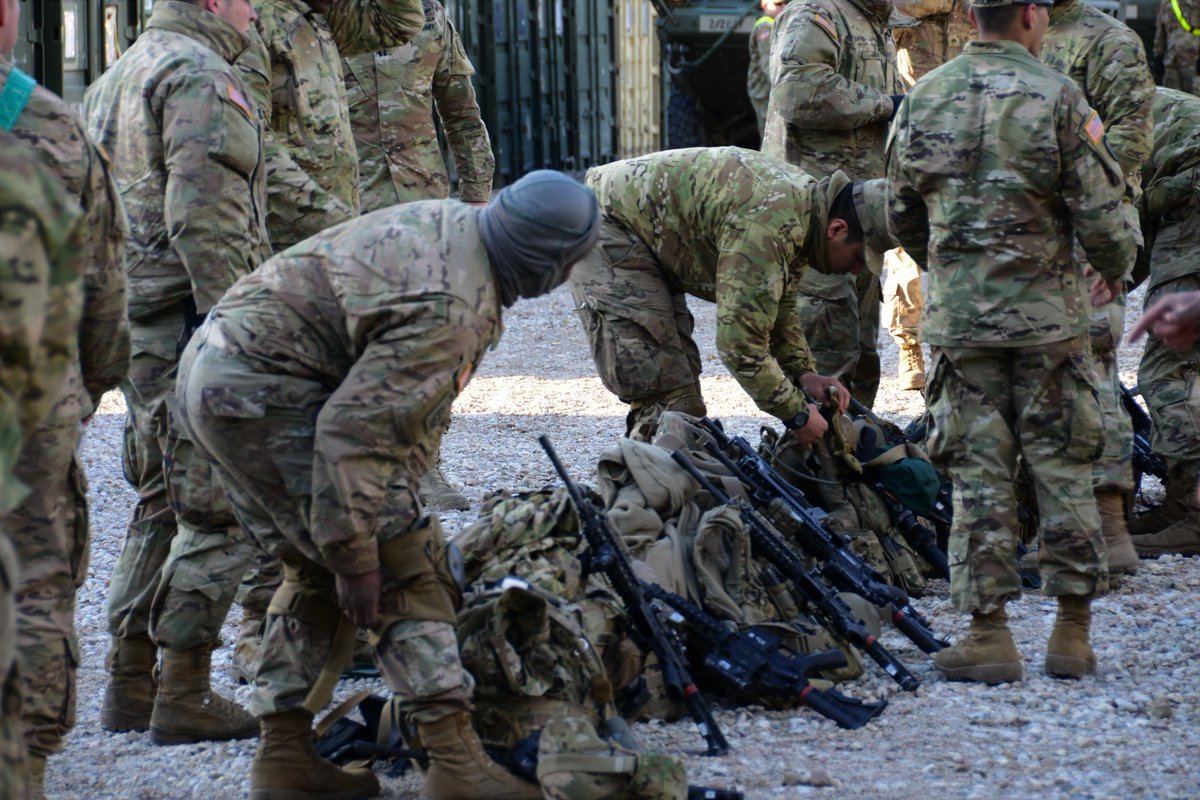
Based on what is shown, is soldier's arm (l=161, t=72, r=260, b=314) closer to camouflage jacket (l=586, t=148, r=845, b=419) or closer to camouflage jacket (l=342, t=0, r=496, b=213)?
camouflage jacket (l=586, t=148, r=845, b=419)

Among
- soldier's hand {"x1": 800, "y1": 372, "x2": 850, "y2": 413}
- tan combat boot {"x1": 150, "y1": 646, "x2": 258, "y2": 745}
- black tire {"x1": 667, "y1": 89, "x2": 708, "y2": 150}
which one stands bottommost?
tan combat boot {"x1": 150, "y1": 646, "x2": 258, "y2": 745}

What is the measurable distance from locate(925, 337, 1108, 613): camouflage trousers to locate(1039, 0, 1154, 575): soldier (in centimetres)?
105

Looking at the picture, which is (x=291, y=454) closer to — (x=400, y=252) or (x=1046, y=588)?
(x=400, y=252)

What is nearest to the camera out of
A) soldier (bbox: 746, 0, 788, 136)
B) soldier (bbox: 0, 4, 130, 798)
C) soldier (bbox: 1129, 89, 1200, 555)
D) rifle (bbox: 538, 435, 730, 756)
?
soldier (bbox: 0, 4, 130, 798)

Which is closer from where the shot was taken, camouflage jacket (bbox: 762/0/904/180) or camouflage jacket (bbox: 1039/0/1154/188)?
camouflage jacket (bbox: 1039/0/1154/188)

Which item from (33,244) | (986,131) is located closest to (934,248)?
(986,131)

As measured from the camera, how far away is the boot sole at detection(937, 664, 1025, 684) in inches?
177

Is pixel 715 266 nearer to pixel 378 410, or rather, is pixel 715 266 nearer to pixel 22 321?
pixel 378 410

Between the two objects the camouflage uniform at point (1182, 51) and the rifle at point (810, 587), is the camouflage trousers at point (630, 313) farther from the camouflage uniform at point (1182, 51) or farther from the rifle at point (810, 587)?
the camouflage uniform at point (1182, 51)

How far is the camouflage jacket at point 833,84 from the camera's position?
670 cm

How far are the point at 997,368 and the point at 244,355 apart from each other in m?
2.19

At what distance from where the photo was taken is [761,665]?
4.25 meters

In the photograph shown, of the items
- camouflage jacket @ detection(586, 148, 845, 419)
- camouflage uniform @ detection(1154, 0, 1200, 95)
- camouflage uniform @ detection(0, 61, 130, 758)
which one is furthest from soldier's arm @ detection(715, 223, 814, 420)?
camouflage uniform @ detection(1154, 0, 1200, 95)

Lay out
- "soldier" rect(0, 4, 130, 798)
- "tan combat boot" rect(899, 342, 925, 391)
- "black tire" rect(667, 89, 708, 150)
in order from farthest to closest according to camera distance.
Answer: "black tire" rect(667, 89, 708, 150) < "tan combat boot" rect(899, 342, 925, 391) < "soldier" rect(0, 4, 130, 798)
